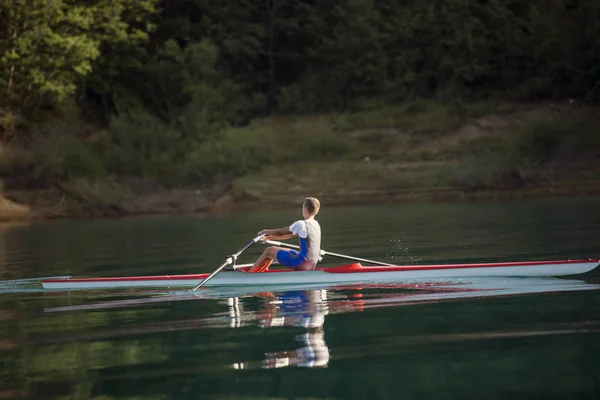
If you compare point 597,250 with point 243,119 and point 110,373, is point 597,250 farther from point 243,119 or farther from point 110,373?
point 243,119

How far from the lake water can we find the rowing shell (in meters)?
0.17

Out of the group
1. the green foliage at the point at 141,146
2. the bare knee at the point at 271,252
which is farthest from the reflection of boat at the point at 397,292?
the green foliage at the point at 141,146

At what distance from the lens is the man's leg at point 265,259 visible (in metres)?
15.8

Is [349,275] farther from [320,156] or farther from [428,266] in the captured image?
[320,156]

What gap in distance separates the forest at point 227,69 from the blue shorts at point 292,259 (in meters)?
24.9

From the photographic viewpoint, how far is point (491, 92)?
47.2m

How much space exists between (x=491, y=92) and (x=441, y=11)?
15.4ft

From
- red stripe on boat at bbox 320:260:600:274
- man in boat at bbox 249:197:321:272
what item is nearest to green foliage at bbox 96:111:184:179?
man in boat at bbox 249:197:321:272

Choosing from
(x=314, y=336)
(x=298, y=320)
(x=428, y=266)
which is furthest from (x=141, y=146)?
(x=314, y=336)

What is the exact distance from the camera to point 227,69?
49438 mm

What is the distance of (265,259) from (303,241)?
0.77 metres

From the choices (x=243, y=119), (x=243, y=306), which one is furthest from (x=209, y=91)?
(x=243, y=306)

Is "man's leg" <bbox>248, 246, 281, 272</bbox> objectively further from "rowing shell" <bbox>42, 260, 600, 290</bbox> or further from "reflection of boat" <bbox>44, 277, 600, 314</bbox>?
"reflection of boat" <bbox>44, 277, 600, 314</bbox>

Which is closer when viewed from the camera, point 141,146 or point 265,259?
point 265,259
